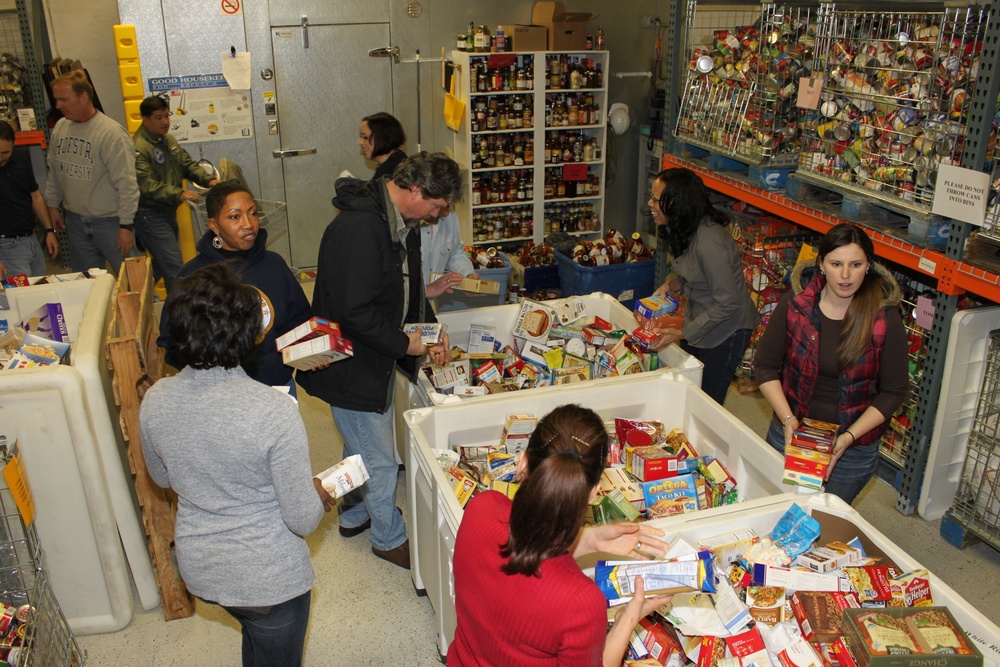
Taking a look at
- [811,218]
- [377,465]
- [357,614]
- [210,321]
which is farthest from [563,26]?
[210,321]

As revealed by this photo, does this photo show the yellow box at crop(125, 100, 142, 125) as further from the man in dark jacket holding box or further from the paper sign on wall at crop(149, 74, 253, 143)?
the man in dark jacket holding box

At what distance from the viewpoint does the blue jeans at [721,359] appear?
12.5 ft

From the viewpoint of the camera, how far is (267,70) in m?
6.82

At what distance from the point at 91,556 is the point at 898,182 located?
378 centimetres

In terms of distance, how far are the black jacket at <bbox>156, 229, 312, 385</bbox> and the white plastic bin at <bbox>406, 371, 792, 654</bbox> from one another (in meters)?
0.66

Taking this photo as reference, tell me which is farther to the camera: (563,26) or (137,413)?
(563,26)

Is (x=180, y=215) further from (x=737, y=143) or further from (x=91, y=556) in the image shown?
(x=737, y=143)

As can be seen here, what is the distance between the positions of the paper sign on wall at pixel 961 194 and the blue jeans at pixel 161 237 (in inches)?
192

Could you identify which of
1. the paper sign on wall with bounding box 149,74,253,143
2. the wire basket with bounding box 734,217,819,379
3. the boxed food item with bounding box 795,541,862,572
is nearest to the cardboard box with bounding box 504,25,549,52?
the paper sign on wall with bounding box 149,74,253,143

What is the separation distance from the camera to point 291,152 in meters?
7.07

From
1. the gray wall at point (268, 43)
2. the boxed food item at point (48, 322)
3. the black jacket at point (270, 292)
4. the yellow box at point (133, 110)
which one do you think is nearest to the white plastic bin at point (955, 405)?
the black jacket at point (270, 292)

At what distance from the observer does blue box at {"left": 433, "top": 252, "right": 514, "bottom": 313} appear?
532 cm

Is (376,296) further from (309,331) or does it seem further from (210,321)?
(210,321)

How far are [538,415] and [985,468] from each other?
83.1 inches
